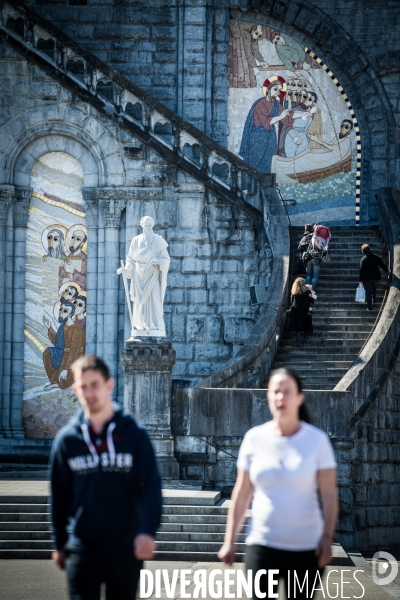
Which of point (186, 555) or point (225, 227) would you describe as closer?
point (186, 555)

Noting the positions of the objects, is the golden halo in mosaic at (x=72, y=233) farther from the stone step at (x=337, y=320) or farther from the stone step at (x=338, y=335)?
the stone step at (x=337, y=320)

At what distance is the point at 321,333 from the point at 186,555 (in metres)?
7.07

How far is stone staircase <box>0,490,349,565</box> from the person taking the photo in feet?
46.7

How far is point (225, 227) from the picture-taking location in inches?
878

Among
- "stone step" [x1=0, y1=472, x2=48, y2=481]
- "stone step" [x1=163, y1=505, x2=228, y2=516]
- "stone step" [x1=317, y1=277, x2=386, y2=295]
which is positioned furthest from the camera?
"stone step" [x1=317, y1=277, x2=386, y2=295]

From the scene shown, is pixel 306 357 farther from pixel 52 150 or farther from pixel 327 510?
pixel 327 510

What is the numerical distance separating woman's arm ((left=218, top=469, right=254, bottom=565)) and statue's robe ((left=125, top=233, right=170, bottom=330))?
10.4 m

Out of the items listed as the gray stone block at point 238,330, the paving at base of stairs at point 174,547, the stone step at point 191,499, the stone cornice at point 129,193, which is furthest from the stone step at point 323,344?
the stone step at point 191,499

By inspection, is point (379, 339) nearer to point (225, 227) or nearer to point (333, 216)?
point (225, 227)

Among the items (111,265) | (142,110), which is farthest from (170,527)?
(142,110)

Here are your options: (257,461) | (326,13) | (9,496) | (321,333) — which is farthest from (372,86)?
(257,461)

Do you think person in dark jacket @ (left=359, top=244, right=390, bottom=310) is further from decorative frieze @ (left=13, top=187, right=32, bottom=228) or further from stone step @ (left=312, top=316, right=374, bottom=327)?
decorative frieze @ (left=13, top=187, right=32, bottom=228)

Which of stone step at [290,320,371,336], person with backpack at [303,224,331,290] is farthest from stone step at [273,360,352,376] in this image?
person with backpack at [303,224,331,290]

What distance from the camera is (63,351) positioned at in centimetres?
2269
